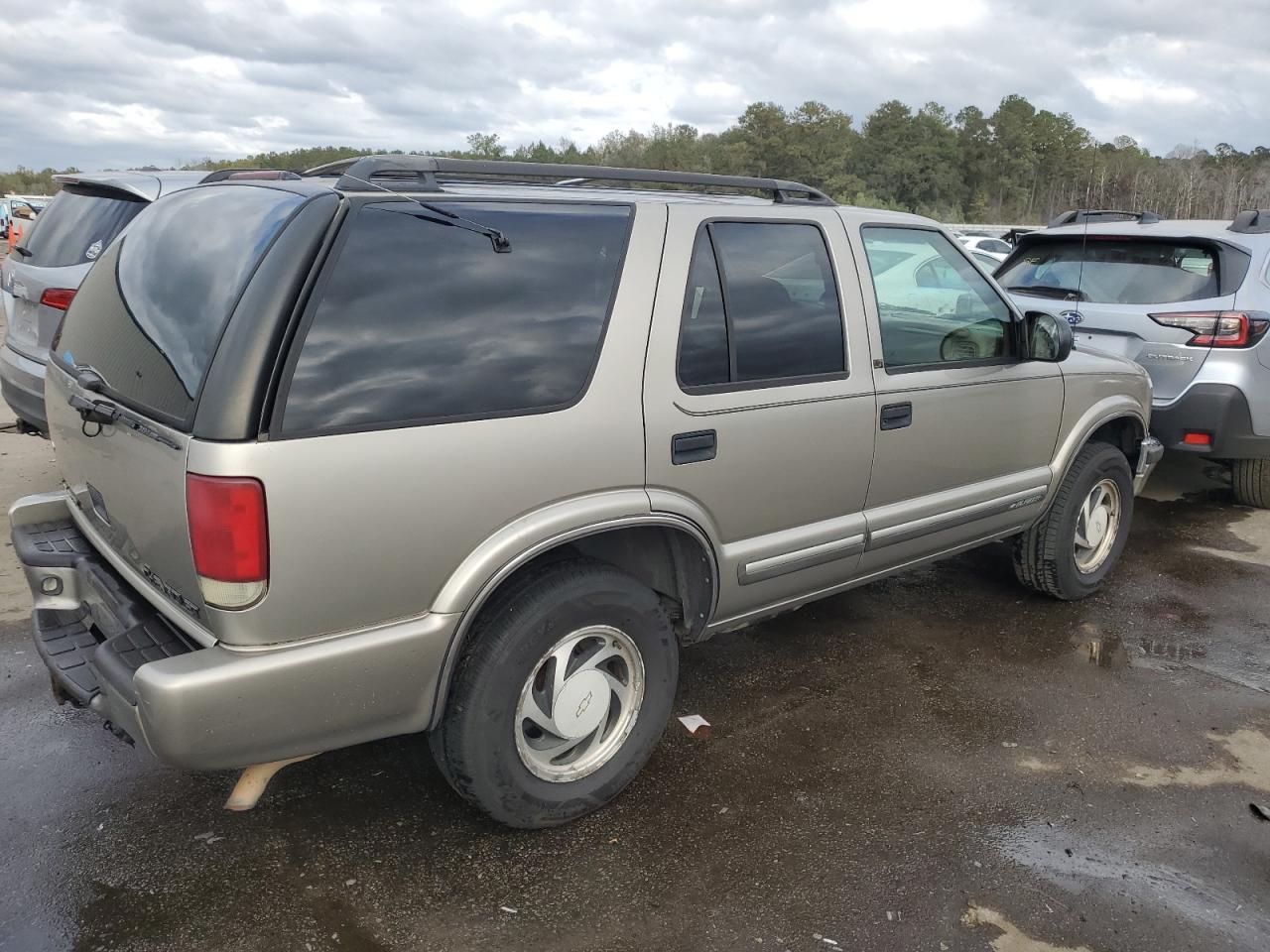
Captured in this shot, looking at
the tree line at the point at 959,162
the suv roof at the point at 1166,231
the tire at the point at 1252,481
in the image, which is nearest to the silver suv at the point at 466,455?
the suv roof at the point at 1166,231

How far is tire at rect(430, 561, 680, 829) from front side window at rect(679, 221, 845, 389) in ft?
2.33

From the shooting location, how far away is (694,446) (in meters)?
2.91

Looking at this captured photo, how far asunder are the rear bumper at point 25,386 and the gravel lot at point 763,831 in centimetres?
132

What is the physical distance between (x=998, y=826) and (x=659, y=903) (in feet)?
3.66

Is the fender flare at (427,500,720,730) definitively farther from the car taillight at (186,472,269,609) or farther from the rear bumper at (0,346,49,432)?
the rear bumper at (0,346,49,432)

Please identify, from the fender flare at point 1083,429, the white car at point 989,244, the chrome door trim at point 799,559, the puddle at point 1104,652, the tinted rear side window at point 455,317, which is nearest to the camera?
the tinted rear side window at point 455,317

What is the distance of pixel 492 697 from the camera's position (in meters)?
2.57

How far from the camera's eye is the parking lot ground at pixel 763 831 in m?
2.52

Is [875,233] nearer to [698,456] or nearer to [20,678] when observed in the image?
[698,456]

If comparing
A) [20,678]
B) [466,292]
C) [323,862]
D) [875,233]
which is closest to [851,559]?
[875,233]

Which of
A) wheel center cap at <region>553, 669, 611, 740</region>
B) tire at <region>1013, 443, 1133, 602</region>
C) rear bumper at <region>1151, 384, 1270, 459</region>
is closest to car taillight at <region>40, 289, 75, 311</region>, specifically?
wheel center cap at <region>553, 669, 611, 740</region>

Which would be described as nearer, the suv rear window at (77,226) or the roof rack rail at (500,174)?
the roof rack rail at (500,174)

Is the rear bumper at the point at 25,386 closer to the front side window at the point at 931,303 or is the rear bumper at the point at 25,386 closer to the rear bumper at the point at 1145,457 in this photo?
the front side window at the point at 931,303

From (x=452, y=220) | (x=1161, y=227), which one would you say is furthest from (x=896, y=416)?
(x=1161, y=227)
